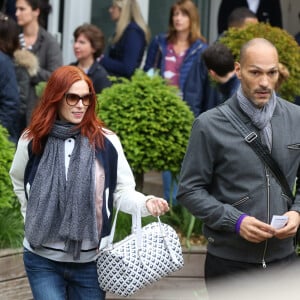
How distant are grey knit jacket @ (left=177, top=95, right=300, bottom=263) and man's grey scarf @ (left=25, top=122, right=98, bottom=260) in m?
0.50

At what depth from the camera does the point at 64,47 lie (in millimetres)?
11805

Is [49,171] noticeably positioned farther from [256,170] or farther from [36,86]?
[36,86]

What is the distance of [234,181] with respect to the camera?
5312 mm

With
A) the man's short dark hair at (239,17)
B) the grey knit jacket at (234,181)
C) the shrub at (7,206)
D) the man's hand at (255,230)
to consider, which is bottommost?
the shrub at (7,206)

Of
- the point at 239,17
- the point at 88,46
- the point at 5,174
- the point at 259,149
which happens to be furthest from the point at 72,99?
the point at 239,17

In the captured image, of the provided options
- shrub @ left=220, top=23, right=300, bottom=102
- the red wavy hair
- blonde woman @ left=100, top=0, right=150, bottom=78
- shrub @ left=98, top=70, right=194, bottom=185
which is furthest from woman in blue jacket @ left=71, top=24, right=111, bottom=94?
the red wavy hair

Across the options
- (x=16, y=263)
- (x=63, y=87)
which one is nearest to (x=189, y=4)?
(x=16, y=263)

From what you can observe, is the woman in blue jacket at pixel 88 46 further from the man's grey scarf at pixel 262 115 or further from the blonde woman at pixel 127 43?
the man's grey scarf at pixel 262 115

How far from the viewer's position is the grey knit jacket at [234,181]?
529cm

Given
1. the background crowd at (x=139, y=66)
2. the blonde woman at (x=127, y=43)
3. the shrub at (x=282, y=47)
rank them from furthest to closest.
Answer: the blonde woman at (x=127, y=43) < the shrub at (x=282, y=47) < the background crowd at (x=139, y=66)

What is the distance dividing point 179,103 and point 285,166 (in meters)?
2.81

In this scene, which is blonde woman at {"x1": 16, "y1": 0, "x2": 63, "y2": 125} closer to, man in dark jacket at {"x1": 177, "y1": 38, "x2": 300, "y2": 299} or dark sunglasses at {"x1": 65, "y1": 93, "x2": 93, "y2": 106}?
dark sunglasses at {"x1": 65, "y1": 93, "x2": 93, "y2": 106}

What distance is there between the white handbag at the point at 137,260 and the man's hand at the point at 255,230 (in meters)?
0.47

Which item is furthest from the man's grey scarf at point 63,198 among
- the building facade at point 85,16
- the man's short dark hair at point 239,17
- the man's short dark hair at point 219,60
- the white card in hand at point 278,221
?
the building facade at point 85,16
